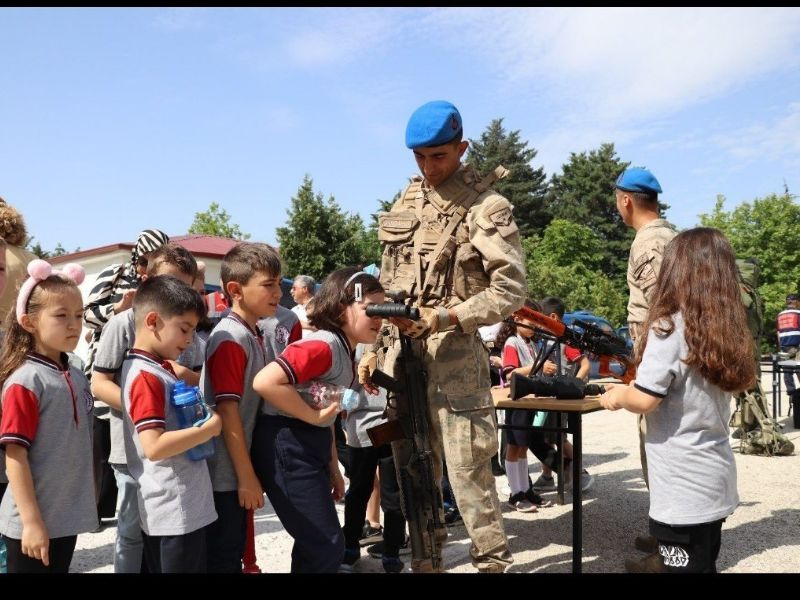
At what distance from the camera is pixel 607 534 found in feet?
16.7

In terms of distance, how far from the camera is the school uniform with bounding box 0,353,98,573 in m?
2.59

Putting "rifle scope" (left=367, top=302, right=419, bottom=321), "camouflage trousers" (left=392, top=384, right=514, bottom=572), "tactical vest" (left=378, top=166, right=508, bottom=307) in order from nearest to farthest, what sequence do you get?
1. "rifle scope" (left=367, top=302, right=419, bottom=321)
2. "camouflage trousers" (left=392, top=384, right=514, bottom=572)
3. "tactical vest" (left=378, top=166, right=508, bottom=307)

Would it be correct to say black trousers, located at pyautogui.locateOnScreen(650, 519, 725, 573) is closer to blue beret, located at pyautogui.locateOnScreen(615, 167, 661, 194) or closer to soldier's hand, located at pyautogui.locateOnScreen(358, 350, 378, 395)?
soldier's hand, located at pyautogui.locateOnScreen(358, 350, 378, 395)

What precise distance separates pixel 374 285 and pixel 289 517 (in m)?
1.06

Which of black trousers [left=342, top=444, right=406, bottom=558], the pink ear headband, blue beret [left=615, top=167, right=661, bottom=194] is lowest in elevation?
black trousers [left=342, top=444, right=406, bottom=558]

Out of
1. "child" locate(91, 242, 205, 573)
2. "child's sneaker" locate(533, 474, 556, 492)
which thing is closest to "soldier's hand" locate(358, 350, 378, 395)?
"child" locate(91, 242, 205, 573)

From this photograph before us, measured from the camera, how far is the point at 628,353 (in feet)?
15.9

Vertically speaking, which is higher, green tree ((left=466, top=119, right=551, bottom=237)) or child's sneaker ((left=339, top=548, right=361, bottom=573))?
green tree ((left=466, top=119, right=551, bottom=237))

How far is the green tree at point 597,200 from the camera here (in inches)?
2076

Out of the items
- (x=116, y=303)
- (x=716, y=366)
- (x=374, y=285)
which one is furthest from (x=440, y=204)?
(x=116, y=303)

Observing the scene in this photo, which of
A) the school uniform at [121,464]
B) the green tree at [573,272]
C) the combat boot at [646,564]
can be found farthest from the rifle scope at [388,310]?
the green tree at [573,272]

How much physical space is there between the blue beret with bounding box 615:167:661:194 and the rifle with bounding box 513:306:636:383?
97 cm

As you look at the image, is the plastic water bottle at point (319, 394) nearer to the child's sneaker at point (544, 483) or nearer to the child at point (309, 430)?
the child at point (309, 430)

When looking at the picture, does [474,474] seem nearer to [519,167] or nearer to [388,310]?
[388,310]
